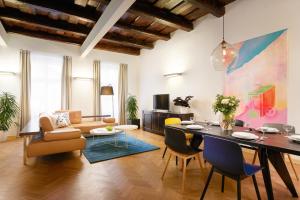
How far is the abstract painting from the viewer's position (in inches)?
124

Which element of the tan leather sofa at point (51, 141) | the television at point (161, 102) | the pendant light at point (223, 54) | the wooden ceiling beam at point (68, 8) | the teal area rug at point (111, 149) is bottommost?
the teal area rug at point (111, 149)

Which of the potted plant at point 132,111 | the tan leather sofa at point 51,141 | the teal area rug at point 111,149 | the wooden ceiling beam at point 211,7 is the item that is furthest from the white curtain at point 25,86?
the wooden ceiling beam at point 211,7

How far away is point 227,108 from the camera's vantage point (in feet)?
7.62

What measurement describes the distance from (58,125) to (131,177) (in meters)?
2.80

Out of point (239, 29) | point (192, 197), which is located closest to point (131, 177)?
point (192, 197)

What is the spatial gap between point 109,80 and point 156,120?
2.62 m

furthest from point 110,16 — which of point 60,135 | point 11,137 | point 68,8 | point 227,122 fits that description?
point 11,137

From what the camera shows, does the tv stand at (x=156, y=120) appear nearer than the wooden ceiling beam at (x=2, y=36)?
No

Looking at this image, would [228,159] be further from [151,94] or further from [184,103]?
[151,94]

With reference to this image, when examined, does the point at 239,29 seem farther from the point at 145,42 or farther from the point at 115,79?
the point at 115,79

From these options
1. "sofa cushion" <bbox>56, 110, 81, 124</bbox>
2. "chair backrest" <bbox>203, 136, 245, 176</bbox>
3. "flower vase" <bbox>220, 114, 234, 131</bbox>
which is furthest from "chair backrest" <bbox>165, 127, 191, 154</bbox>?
"sofa cushion" <bbox>56, 110, 81, 124</bbox>

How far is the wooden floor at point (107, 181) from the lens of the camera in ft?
6.86

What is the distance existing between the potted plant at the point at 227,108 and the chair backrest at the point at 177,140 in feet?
2.11

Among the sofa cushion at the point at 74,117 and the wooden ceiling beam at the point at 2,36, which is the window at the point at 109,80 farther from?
the wooden ceiling beam at the point at 2,36
